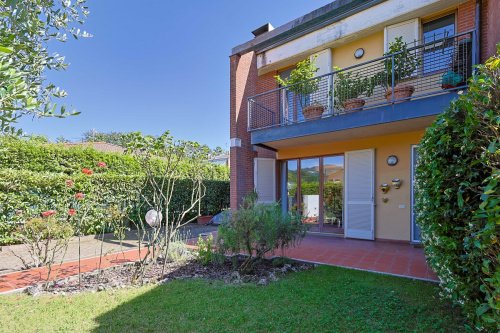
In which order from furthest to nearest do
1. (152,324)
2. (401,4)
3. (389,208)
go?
(389,208) → (401,4) → (152,324)

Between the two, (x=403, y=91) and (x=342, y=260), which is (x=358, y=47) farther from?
(x=342, y=260)

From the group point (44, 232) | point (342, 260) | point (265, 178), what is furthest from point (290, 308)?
point (265, 178)

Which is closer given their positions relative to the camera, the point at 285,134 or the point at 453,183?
the point at 453,183

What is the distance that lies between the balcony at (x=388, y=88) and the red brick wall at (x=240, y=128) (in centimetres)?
86

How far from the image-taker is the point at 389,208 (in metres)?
8.45

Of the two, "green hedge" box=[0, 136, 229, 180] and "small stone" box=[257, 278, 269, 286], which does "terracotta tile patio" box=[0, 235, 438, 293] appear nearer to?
"small stone" box=[257, 278, 269, 286]

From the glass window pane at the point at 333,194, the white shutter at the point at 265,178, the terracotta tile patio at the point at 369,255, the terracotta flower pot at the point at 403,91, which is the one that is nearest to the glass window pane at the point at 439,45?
the terracotta flower pot at the point at 403,91

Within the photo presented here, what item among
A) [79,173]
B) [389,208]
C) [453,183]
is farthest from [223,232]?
[79,173]

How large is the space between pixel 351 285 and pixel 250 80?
870 cm

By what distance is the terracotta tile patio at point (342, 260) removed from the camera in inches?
208

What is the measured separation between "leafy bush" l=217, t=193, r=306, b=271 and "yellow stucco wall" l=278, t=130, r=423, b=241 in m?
3.99

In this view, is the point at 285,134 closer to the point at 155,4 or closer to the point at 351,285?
the point at 351,285

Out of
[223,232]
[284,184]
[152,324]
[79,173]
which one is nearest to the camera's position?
[152,324]

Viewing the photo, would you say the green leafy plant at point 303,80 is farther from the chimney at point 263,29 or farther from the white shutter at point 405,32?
the chimney at point 263,29
